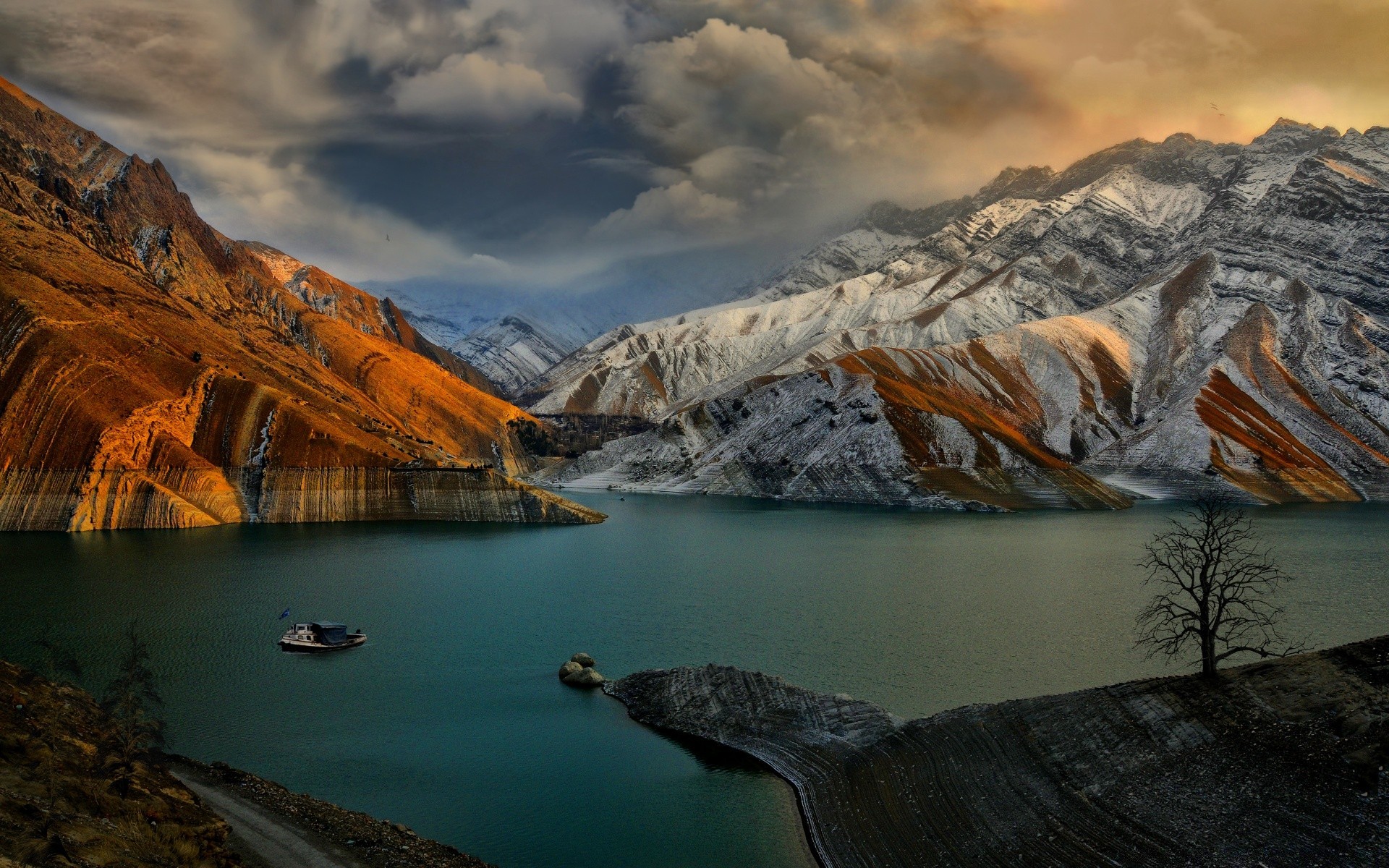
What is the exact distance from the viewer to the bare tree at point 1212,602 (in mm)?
27781

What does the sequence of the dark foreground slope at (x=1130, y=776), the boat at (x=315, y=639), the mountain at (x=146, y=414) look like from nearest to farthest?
the dark foreground slope at (x=1130, y=776)
the boat at (x=315, y=639)
the mountain at (x=146, y=414)

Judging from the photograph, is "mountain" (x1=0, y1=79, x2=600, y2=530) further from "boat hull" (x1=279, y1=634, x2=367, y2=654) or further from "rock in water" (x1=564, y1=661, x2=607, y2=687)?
"rock in water" (x1=564, y1=661, x2=607, y2=687)

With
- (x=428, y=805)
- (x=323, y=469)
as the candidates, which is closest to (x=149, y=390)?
(x=323, y=469)

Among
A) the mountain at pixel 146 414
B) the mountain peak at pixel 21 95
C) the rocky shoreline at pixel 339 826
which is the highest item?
the mountain peak at pixel 21 95

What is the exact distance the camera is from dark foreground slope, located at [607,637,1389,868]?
21.1 metres

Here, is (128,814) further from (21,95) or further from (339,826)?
(21,95)

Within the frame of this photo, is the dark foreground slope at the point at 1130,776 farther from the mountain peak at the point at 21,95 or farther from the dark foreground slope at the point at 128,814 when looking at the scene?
the mountain peak at the point at 21,95

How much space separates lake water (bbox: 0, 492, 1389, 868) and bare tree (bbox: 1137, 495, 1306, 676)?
2.35 metres

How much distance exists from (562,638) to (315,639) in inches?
592

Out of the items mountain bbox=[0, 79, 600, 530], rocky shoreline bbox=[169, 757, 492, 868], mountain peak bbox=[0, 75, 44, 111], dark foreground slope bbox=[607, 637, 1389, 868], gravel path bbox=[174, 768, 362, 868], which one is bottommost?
rocky shoreline bbox=[169, 757, 492, 868]

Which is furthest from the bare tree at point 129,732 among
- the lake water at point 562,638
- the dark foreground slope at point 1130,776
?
the dark foreground slope at point 1130,776

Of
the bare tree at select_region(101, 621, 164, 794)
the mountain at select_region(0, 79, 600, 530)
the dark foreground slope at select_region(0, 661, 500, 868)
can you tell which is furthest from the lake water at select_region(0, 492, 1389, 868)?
the mountain at select_region(0, 79, 600, 530)

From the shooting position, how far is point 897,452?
520 feet

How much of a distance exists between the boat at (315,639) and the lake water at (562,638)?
1166 millimetres
